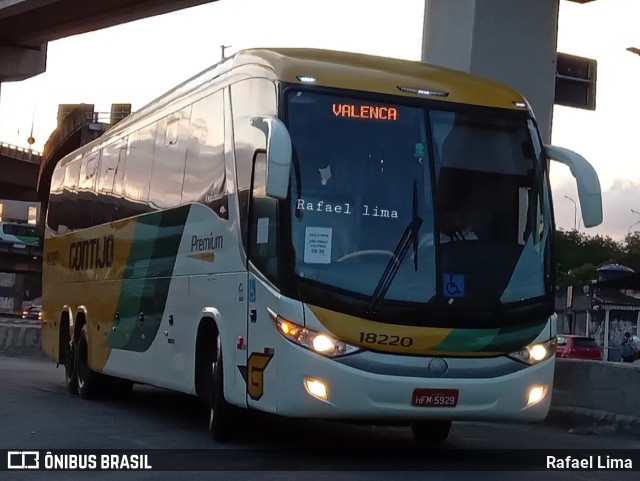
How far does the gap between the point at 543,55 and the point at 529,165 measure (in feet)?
29.5

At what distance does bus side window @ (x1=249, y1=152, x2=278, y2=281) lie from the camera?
34.9ft

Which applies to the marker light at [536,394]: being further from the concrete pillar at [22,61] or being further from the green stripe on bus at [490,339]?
the concrete pillar at [22,61]

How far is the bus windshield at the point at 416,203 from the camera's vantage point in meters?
10.4

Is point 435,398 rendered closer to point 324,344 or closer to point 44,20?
point 324,344

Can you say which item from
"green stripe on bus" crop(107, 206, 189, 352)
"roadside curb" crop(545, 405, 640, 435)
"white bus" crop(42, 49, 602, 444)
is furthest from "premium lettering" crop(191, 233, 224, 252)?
"roadside curb" crop(545, 405, 640, 435)

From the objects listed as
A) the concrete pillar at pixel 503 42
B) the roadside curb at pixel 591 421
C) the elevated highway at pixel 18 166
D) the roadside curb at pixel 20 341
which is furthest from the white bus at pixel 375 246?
the elevated highway at pixel 18 166

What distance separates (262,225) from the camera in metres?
11.0

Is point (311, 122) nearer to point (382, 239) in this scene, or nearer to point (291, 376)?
point (382, 239)

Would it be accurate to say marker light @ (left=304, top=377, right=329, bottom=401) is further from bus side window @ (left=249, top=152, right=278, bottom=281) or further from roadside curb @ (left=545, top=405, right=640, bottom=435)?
roadside curb @ (left=545, top=405, right=640, bottom=435)

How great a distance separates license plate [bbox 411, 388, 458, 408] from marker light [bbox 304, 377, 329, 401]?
0.70 meters

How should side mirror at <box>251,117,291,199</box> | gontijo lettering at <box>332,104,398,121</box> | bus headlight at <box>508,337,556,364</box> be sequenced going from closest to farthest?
side mirror at <box>251,117,291,199</box> → bus headlight at <box>508,337,556,364</box> → gontijo lettering at <box>332,104,398,121</box>

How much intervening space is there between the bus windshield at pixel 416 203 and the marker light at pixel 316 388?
74 cm

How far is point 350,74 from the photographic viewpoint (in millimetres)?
11195

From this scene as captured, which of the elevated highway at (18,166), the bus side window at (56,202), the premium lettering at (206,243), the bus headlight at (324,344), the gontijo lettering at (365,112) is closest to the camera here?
the bus headlight at (324,344)
